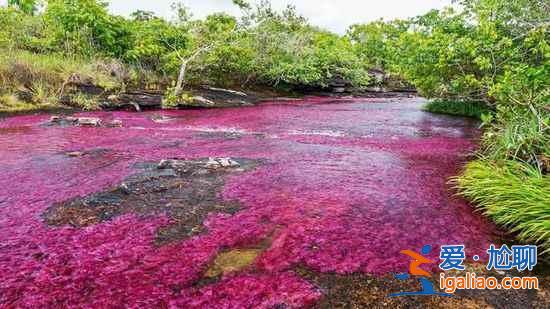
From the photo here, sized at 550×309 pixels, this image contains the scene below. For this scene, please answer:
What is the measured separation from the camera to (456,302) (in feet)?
10.5

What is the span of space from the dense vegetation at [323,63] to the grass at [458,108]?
0.31 ft

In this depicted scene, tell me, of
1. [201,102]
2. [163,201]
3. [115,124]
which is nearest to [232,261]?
[163,201]

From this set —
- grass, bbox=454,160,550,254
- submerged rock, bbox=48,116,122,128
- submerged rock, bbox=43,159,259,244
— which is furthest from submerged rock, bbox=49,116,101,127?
grass, bbox=454,160,550,254

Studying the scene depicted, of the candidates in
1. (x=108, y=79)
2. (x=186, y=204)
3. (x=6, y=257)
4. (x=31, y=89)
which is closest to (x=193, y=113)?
(x=108, y=79)

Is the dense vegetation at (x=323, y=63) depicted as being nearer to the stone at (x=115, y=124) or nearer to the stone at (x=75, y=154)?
the stone at (x=115, y=124)

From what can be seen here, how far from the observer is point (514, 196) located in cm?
511

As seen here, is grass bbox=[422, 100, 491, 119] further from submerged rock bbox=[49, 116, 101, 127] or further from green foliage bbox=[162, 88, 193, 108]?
submerged rock bbox=[49, 116, 101, 127]

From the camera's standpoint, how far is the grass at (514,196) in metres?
4.39

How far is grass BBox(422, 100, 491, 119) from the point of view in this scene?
18278mm

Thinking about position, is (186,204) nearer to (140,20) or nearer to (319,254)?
(319,254)

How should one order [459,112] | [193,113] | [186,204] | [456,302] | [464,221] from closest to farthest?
[456,302] → [464,221] → [186,204] → [193,113] → [459,112]

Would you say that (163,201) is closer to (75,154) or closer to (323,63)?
(75,154)

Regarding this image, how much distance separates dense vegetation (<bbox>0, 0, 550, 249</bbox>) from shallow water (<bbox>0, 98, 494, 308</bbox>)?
38.5 inches

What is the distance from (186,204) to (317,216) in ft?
6.43
